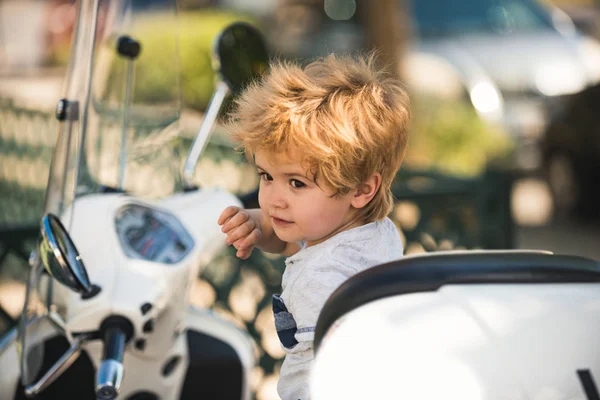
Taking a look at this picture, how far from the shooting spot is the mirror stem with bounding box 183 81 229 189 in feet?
8.38

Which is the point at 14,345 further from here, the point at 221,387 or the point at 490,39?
the point at 490,39

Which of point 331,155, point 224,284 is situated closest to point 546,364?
point 331,155

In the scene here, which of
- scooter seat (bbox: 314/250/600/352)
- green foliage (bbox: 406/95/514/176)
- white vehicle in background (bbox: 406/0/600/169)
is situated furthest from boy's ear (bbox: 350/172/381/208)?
white vehicle in background (bbox: 406/0/600/169)

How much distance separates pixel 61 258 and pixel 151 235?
1.41ft

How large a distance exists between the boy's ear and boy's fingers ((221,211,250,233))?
0.93 ft

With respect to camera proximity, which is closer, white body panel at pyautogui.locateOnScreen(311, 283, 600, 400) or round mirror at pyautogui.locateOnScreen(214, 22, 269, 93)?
white body panel at pyautogui.locateOnScreen(311, 283, 600, 400)

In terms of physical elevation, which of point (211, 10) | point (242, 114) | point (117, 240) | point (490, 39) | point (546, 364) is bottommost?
point (211, 10)

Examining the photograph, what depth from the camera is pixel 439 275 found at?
147 cm

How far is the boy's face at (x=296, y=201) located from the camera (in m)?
1.74

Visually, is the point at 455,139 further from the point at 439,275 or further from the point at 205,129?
the point at 439,275

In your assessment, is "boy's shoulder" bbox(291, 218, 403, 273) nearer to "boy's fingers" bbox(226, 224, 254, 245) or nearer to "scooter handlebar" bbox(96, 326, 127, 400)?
"boy's fingers" bbox(226, 224, 254, 245)

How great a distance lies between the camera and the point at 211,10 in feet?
48.4

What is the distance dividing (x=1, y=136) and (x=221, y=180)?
1536 millimetres

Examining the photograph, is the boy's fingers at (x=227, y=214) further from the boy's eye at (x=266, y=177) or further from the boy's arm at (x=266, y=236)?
the boy's eye at (x=266, y=177)
